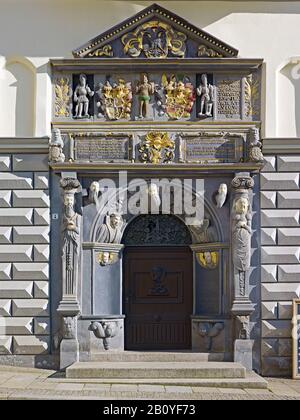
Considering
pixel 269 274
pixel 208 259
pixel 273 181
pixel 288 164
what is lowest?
pixel 269 274

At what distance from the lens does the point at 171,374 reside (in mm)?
12969

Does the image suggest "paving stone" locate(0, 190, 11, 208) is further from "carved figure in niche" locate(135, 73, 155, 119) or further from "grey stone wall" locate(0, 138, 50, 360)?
"carved figure in niche" locate(135, 73, 155, 119)

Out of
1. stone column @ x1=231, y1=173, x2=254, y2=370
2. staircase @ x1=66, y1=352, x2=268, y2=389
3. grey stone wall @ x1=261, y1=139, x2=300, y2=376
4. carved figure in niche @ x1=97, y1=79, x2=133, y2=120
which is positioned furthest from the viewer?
carved figure in niche @ x1=97, y1=79, x2=133, y2=120

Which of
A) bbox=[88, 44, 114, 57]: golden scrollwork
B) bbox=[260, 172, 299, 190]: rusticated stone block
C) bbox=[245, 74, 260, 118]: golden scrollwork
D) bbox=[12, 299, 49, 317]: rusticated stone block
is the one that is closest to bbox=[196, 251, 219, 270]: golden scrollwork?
bbox=[260, 172, 299, 190]: rusticated stone block

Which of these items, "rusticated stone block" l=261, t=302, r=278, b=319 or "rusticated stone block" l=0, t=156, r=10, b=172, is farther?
"rusticated stone block" l=0, t=156, r=10, b=172

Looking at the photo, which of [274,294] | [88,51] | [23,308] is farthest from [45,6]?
[274,294]

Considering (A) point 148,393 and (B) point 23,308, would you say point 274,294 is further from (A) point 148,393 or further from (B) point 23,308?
(B) point 23,308

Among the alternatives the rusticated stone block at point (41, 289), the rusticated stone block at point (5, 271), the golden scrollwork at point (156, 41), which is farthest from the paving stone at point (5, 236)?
the golden scrollwork at point (156, 41)

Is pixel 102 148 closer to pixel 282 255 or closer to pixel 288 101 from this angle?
pixel 288 101

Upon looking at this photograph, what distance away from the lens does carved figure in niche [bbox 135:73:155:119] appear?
1411cm

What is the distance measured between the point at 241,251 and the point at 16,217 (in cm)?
416

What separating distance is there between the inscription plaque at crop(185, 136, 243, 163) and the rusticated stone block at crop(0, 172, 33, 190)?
294 centimetres

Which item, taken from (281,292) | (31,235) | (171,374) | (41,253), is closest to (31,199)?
(31,235)

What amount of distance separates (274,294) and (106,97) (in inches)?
187
